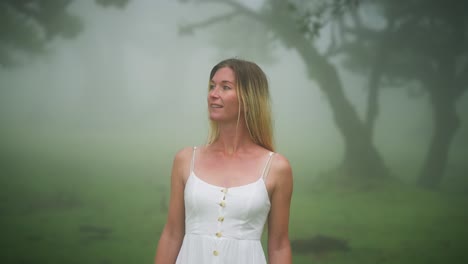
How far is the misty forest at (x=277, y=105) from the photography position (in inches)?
149

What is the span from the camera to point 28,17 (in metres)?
3.81

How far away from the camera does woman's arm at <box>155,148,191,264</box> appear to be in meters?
1.97

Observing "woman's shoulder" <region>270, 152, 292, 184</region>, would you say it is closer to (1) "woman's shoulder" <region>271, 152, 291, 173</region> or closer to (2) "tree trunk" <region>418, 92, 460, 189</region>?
(1) "woman's shoulder" <region>271, 152, 291, 173</region>

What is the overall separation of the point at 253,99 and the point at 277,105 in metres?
1.91

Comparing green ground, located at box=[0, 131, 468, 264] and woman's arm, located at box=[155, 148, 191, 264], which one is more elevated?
woman's arm, located at box=[155, 148, 191, 264]

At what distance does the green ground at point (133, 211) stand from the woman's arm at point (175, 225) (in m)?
1.79

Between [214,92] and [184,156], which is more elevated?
[214,92]

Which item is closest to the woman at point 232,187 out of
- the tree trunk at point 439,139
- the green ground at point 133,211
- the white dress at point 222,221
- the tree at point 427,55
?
the white dress at point 222,221

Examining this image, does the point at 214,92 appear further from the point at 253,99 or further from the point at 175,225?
the point at 175,225

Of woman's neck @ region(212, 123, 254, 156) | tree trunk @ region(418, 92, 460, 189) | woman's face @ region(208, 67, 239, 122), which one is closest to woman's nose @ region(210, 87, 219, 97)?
woman's face @ region(208, 67, 239, 122)

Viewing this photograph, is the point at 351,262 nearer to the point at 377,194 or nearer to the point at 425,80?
the point at 377,194

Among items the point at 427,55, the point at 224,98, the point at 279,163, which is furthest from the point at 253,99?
the point at 427,55

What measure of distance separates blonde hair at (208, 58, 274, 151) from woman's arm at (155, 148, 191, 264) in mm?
288

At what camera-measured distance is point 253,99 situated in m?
1.97
